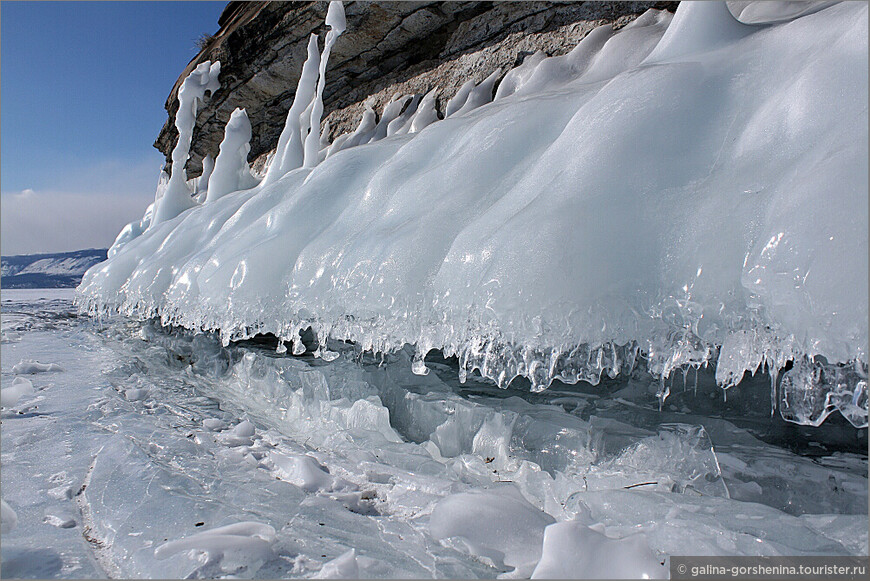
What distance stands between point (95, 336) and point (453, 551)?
5.47 meters

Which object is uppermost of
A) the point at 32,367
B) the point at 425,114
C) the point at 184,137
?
the point at 184,137

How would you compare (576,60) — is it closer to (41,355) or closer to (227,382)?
(227,382)

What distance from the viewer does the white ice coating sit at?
590 centimetres

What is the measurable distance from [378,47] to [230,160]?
7.64 ft

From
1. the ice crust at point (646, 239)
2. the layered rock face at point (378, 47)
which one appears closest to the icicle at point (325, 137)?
the layered rock face at point (378, 47)

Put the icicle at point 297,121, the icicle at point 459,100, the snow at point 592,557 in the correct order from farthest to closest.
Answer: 1. the icicle at point 297,121
2. the icicle at point 459,100
3. the snow at point 592,557

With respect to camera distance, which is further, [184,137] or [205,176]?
[205,176]

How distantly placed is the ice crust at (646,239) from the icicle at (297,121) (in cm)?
311

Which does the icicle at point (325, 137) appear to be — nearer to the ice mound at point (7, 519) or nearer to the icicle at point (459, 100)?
the icicle at point (459, 100)

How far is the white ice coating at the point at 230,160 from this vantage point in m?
5.90

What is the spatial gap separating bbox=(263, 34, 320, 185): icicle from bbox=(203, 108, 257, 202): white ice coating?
85 cm

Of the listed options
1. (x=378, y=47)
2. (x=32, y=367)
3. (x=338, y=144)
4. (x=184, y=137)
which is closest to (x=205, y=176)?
(x=184, y=137)

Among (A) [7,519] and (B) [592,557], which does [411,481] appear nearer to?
(B) [592,557]

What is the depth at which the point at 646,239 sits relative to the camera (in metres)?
1.24
